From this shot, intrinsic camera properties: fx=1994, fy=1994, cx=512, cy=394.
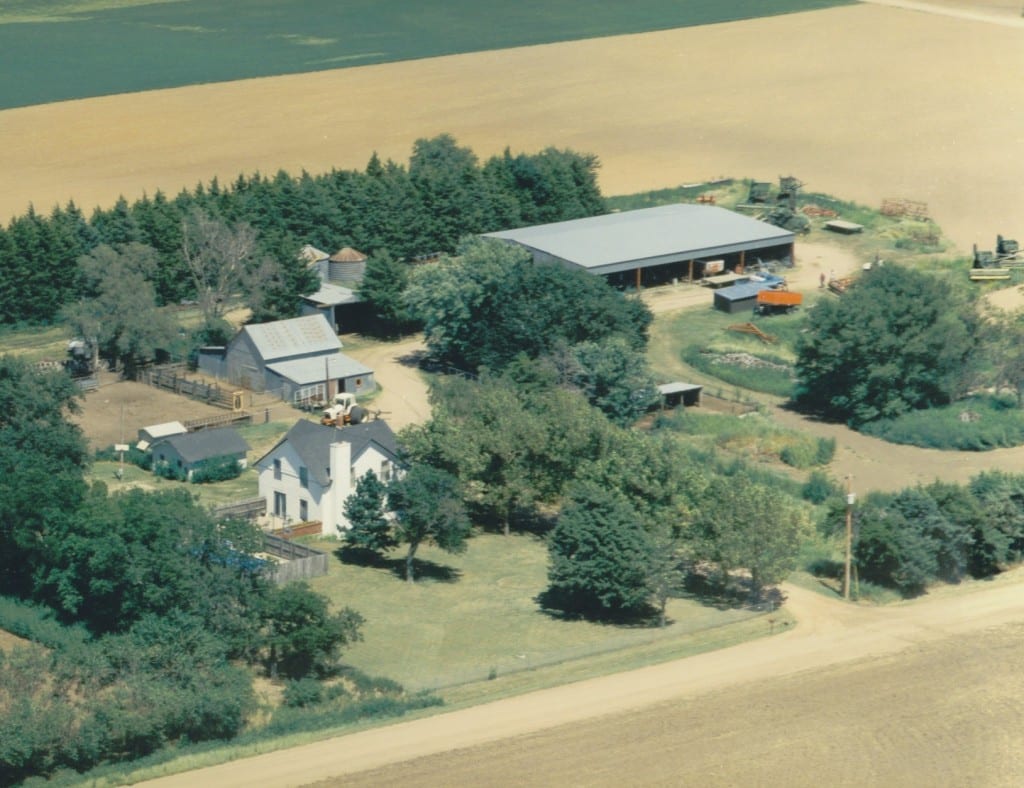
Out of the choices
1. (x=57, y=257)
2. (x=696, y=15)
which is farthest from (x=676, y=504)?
(x=696, y=15)

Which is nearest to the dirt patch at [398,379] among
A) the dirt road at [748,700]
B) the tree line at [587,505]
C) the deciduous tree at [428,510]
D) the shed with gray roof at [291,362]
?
the shed with gray roof at [291,362]

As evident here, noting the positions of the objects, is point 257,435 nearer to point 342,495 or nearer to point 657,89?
point 342,495

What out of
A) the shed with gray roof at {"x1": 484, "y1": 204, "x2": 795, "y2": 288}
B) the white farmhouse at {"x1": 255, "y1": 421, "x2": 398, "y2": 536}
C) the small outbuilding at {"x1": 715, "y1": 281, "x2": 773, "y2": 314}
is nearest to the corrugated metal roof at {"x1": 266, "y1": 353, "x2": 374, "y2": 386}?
the white farmhouse at {"x1": 255, "y1": 421, "x2": 398, "y2": 536}

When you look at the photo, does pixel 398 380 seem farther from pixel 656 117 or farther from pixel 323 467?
pixel 656 117

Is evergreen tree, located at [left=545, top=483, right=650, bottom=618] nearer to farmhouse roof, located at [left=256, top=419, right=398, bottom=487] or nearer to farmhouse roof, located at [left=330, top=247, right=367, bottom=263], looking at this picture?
farmhouse roof, located at [left=256, top=419, right=398, bottom=487]

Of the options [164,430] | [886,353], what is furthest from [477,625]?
[886,353]

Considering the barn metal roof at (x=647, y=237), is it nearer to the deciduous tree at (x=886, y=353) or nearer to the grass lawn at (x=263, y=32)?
the deciduous tree at (x=886, y=353)
